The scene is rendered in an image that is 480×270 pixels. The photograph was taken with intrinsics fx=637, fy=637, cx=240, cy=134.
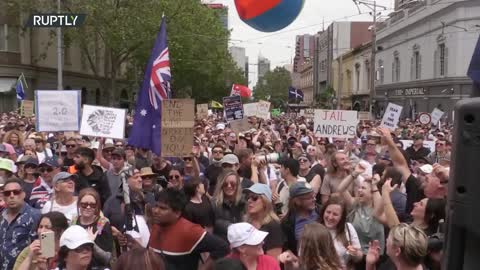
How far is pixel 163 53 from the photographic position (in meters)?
8.42

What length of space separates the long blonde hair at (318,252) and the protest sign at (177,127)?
13.2 feet

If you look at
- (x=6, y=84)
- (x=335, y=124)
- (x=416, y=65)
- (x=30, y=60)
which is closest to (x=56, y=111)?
(x=335, y=124)

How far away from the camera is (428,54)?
45219 mm

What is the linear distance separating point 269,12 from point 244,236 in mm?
3827

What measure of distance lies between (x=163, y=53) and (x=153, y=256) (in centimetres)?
521

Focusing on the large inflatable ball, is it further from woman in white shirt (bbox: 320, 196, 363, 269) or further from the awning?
the awning

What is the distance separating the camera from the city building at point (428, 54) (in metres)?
38.7

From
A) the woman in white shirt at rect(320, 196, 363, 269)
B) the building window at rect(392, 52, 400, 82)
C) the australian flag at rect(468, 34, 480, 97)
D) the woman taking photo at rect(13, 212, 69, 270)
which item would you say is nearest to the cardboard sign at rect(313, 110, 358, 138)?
the woman in white shirt at rect(320, 196, 363, 269)

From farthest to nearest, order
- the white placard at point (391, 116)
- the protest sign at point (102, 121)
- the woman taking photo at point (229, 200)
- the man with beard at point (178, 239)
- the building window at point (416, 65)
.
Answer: the building window at point (416, 65)
the white placard at point (391, 116)
the protest sign at point (102, 121)
the woman taking photo at point (229, 200)
the man with beard at point (178, 239)

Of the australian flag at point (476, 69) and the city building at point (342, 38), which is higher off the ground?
the city building at point (342, 38)

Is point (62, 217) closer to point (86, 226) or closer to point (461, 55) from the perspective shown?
point (86, 226)

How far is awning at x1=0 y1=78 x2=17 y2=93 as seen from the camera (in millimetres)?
37969

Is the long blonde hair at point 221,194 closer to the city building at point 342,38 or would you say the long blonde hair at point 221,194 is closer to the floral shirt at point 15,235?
the floral shirt at point 15,235

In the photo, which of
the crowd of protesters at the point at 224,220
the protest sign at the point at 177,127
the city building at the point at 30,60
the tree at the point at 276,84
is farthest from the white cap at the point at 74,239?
the tree at the point at 276,84
